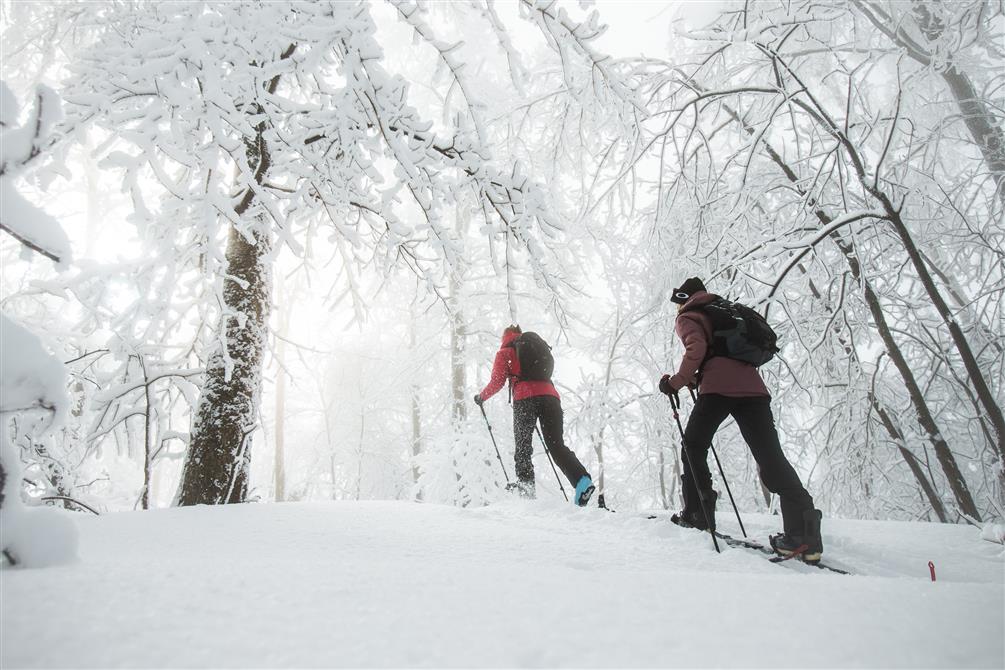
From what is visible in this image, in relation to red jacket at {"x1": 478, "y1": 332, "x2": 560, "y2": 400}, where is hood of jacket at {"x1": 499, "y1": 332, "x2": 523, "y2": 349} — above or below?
A: above

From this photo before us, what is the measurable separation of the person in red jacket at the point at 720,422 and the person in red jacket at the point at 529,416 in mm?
1367

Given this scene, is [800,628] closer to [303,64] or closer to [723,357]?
[723,357]

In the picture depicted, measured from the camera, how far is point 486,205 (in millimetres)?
3053

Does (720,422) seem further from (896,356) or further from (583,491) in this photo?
(896,356)

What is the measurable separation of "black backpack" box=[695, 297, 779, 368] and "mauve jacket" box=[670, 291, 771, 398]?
0.12 feet

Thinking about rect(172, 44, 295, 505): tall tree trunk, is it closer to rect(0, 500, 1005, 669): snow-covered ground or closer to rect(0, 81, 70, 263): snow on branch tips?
rect(0, 81, 70, 263): snow on branch tips

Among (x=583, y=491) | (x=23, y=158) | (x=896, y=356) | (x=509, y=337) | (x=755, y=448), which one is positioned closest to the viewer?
(x=23, y=158)

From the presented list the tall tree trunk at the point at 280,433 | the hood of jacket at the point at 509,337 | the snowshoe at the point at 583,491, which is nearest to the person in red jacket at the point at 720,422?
the snowshoe at the point at 583,491

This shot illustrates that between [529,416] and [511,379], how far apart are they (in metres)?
0.52

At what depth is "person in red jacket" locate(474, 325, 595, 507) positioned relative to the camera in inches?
170

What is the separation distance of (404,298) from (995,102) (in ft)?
37.3

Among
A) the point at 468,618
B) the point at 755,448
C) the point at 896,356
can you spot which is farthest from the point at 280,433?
the point at 468,618

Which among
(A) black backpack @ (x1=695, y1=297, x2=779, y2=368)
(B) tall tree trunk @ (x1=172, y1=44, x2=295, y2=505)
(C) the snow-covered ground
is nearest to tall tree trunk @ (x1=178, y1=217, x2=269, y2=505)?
(B) tall tree trunk @ (x1=172, y1=44, x2=295, y2=505)

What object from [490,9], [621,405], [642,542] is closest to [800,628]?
[642,542]
